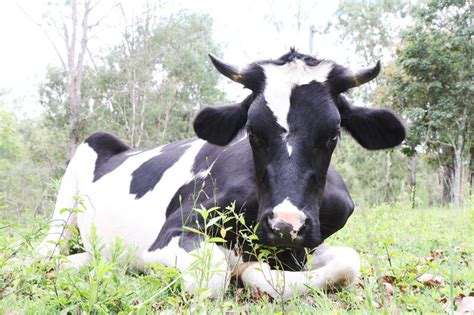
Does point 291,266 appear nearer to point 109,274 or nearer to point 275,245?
point 275,245

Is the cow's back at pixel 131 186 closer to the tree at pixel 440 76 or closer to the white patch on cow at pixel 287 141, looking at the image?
the white patch on cow at pixel 287 141

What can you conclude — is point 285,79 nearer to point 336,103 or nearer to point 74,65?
point 336,103

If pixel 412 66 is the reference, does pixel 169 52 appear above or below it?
above

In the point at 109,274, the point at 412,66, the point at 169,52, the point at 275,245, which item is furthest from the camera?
the point at 169,52

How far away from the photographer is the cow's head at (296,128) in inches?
116

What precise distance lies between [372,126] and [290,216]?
1605 mm

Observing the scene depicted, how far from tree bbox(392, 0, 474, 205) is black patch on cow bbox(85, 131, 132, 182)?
62.1ft

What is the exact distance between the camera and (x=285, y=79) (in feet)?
11.7

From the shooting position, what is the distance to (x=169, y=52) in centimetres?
3572

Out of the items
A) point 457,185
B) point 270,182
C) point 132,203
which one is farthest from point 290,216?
point 457,185

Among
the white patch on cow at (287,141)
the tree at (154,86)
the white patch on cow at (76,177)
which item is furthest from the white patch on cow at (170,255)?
the tree at (154,86)

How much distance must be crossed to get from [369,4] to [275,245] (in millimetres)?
39550

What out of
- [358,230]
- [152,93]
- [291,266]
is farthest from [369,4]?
[291,266]

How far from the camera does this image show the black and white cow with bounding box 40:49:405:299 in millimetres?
2992
